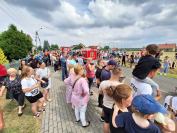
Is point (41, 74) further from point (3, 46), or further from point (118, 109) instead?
point (3, 46)

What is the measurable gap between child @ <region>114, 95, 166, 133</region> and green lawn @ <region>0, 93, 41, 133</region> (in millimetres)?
3643

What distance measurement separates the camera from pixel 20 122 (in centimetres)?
619

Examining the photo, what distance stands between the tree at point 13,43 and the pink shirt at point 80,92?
59651mm

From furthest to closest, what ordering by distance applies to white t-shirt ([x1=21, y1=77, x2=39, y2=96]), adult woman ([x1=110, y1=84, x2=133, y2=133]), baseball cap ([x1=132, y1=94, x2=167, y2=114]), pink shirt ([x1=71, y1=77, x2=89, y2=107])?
white t-shirt ([x1=21, y1=77, x2=39, y2=96]) → pink shirt ([x1=71, y1=77, x2=89, y2=107]) → adult woman ([x1=110, y1=84, x2=133, y2=133]) → baseball cap ([x1=132, y1=94, x2=167, y2=114])

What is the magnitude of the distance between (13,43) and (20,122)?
196 ft

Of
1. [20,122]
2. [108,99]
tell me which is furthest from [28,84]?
[108,99]

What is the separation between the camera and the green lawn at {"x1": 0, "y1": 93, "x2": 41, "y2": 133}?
5648mm

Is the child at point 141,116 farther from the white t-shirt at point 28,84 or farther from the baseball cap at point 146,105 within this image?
the white t-shirt at point 28,84

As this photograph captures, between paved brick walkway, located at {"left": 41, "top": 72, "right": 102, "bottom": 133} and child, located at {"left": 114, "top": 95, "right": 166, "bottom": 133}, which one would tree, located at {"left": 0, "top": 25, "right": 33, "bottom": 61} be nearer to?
paved brick walkway, located at {"left": 41, "top": 72, "right": 102, "bottom": 133}

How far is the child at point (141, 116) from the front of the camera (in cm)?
228

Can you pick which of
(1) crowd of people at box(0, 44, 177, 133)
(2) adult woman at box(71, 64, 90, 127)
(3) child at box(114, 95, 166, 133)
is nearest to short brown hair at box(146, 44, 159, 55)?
(1) crowd of people at box(0, 44, 177, 133)

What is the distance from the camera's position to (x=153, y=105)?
2.27 metres

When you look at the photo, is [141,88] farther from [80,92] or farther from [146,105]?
[80,92]

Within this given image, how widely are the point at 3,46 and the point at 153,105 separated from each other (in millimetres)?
63495
